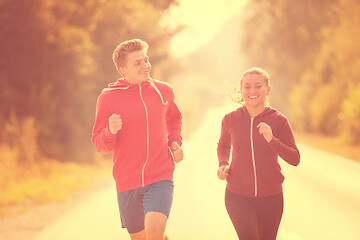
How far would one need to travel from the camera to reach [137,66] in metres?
4.19

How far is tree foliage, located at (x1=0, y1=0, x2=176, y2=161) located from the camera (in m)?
12.0

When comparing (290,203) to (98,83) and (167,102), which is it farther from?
(98,83)

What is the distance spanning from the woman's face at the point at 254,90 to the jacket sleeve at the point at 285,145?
0.90 ft

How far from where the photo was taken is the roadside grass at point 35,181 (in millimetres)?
8891

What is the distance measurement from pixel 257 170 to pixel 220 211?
13.7 feet

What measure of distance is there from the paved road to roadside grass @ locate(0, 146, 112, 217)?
89 centimetres

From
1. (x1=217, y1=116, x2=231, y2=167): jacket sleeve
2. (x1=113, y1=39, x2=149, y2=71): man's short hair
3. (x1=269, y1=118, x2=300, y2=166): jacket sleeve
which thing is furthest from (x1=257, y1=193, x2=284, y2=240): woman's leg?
(x1=113, y1=39, x2=149, y2=71): man's short hair

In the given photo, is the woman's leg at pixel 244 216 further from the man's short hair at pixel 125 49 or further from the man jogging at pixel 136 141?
the man's short hair at pixel 125 49

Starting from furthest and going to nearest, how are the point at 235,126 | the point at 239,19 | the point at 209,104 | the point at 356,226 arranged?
1. the point at 209,104
2. the point at 239,19
3. the point at 356,226
4. the point at 235,126

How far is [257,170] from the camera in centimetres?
395

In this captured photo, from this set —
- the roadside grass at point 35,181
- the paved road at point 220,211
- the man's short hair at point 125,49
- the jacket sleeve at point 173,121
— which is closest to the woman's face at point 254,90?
the jacket sleeve at point 173,121

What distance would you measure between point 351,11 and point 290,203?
1632cm

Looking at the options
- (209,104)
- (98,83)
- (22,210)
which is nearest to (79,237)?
(22,210)

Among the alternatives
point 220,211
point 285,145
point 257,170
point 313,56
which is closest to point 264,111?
point 285,145
